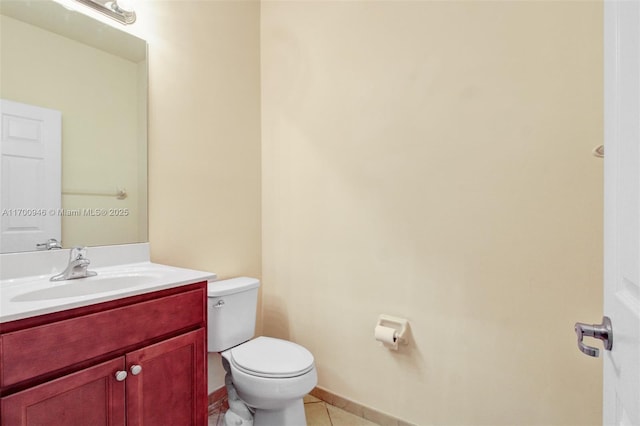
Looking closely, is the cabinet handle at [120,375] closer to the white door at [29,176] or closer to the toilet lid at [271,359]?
the toilet lid at [271,359]

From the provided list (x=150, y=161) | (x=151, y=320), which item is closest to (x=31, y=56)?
(x=150, y=161)

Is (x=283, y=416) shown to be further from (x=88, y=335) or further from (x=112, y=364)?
(x=88, y=335)

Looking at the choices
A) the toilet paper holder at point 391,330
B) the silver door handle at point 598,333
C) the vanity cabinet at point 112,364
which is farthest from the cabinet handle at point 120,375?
the silver door handle at point 598,333

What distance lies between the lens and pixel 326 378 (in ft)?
6.54

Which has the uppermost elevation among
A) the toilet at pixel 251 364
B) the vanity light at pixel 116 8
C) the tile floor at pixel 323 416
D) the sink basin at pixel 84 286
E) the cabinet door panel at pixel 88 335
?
the vanity light at pixel 116 8

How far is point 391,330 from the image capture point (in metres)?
1.67

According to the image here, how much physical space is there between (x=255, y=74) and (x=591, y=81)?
5.93ft

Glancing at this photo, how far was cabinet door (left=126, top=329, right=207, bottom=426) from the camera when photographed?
113 cm

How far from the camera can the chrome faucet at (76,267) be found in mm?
1259

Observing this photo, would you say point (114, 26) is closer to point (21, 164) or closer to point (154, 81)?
point (154, 81)

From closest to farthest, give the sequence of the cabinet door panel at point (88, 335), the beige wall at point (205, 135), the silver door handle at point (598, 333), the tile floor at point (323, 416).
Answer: the silver door handle at point (598, 333) < the cabinet door panel at point (88, 335) < the beige wall at point (205, 135) < the tile floor at point (323, 416)

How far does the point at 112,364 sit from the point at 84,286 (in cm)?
38

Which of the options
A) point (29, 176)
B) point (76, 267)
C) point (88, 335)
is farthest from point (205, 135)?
point (88, 335)
